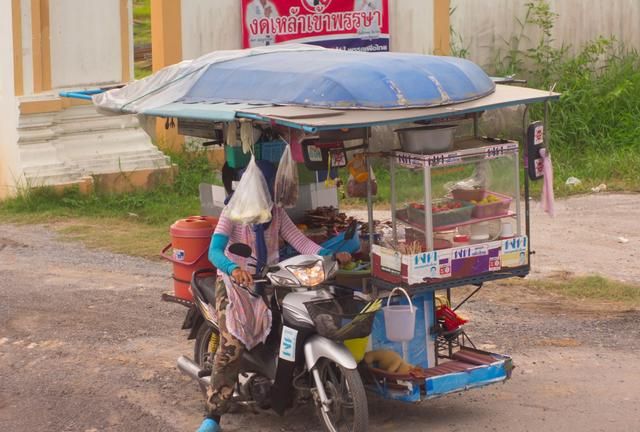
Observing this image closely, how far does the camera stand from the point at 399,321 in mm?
5684

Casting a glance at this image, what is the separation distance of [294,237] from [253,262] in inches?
9.3

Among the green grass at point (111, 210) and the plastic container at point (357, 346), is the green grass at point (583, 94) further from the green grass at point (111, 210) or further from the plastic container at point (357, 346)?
the plastic container at point (357, 346)

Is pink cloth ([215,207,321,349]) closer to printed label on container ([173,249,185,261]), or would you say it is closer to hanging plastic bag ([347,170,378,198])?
hanging plastic bag ([347,170,378,198])

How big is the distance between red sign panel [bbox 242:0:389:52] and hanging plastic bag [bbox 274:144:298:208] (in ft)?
24.3

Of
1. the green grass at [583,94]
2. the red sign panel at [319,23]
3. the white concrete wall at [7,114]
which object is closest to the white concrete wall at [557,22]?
the green grass at [583,94]

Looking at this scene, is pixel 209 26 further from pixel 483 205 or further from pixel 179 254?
pixel 483 205

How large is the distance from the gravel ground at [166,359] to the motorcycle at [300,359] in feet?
0.86

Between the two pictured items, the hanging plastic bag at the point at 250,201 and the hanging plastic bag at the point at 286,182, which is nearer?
the hanging plastic bag at the point at 250,201

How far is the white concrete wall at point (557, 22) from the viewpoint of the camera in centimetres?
1463

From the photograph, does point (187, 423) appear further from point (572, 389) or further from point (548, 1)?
point (548, 1)

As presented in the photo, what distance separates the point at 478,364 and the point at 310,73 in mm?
1668

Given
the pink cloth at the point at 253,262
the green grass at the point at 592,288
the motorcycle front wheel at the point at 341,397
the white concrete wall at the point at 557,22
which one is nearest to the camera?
the motorcycle front wheel at the point at 341,397

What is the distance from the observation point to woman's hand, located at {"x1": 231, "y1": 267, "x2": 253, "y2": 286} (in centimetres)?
570

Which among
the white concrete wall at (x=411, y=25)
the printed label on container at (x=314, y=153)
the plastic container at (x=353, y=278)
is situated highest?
the white concrete wall at (x=411, y=25)
